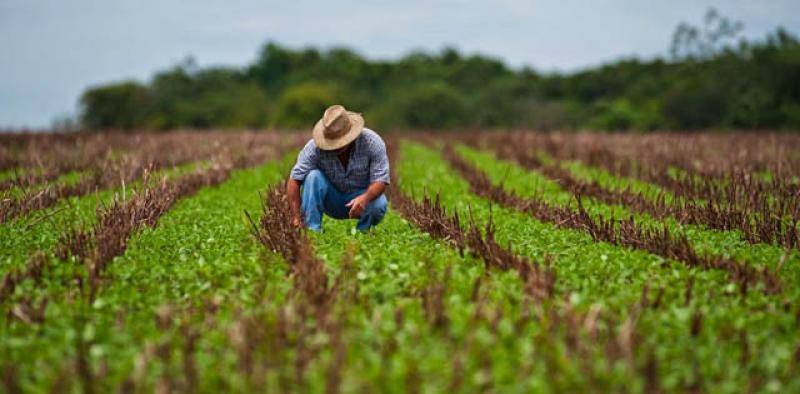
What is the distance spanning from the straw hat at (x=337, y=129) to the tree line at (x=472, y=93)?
45479mm

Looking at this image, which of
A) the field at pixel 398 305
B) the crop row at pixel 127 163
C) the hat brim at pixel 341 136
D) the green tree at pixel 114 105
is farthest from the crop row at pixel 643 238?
the green tree at pixel 114 105

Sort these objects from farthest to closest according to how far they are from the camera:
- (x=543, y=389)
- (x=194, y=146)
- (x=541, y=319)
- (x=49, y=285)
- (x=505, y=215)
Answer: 1. (x=194, y=146)
2. (x=505, y=215)
3. (x=49, y=285)
4. (x=541, y=319)
5. (x=543, y=389)

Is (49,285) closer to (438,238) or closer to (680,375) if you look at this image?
(438,238)

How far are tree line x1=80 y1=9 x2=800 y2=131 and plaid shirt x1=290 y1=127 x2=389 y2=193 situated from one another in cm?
4505

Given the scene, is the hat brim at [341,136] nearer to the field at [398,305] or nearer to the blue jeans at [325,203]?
the blue jeans at [325,203]

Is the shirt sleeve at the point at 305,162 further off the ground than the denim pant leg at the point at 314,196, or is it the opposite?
the shirt sleeve at the point at 305,162

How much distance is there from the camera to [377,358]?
3.90m

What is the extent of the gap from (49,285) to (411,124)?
69.4 metres

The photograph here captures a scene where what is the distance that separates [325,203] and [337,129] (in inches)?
43.9

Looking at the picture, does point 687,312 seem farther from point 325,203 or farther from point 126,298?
point 325,203

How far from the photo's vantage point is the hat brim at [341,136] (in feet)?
23.1

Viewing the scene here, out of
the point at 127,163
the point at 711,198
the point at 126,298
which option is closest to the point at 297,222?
the point at 126,298

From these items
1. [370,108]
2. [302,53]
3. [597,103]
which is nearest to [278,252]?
[597,103]

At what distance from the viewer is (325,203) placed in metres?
7.91
